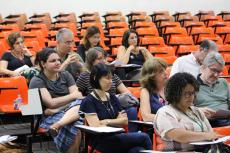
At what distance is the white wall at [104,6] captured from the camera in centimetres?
1164

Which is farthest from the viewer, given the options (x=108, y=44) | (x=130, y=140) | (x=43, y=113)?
(x=108, y=44)

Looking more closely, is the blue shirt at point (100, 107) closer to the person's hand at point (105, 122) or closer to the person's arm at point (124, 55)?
the person's hand at point (105, 122)

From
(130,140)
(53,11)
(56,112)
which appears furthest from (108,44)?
(130,140)

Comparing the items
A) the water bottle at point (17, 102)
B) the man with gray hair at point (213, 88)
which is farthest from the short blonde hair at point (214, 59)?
the water bottle at point (17, 102)

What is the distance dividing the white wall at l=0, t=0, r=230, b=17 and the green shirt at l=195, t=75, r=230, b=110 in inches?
311

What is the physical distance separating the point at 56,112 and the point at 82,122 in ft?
1.11

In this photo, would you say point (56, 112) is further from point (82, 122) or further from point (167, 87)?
point (167, 87)

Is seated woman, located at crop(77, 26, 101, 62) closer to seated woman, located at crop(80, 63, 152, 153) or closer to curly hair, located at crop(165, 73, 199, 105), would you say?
seated woman, located at crop(80, 63, 152, 153)

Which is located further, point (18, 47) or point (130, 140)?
point (18, 47)

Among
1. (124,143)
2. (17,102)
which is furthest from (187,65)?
(124,143)

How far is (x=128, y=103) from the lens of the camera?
4.12 metres

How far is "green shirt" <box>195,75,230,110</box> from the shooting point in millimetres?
4238

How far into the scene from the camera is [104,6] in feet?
39.7

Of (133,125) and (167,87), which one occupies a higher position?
(167,87)
